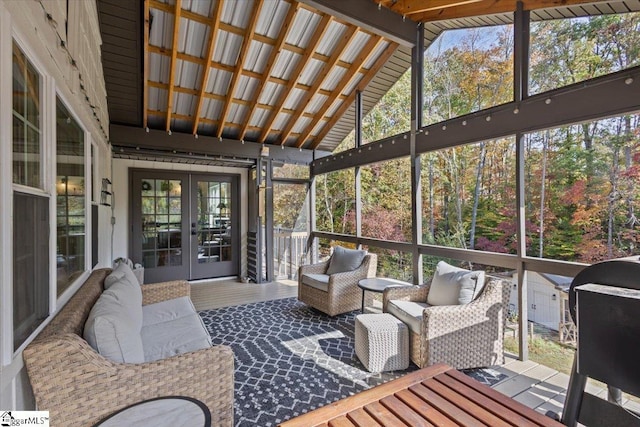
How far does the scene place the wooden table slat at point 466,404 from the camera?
1.20 meters

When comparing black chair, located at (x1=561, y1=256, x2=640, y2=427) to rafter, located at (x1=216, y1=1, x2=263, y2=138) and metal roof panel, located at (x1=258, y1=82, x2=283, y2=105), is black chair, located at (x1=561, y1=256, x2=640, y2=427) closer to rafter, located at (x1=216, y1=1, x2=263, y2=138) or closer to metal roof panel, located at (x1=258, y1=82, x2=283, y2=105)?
rafter, located at (x1=216, y1=1, x2=263, y2=138)

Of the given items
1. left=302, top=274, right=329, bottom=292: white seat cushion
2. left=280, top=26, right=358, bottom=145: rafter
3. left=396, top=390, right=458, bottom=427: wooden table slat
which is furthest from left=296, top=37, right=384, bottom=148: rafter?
left=396, top=390, right=458, bottom=427: wooden table slat

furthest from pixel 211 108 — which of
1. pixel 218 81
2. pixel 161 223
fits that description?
pixel 161 223

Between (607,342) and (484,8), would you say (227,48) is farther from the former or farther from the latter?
(607,342)

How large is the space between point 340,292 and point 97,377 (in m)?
2.96

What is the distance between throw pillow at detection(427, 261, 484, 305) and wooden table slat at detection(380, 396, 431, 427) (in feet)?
6.09

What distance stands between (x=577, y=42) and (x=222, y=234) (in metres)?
6.37

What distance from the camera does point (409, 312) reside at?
2930 millimetres

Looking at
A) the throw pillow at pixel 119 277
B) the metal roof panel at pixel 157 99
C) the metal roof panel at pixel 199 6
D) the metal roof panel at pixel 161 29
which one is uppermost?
the metal roof panel at pixel 199 6

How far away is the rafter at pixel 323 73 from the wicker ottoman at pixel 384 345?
367 centimetres

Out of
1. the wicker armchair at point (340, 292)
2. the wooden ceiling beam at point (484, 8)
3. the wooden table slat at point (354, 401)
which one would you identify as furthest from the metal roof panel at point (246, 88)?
the wooden table slat at point (354, 401)

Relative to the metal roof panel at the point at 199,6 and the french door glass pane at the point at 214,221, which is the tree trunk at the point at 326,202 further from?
the metal roof panel at the point at 199,6

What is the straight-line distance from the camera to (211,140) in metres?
5.60

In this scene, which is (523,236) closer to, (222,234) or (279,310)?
(279,310)
